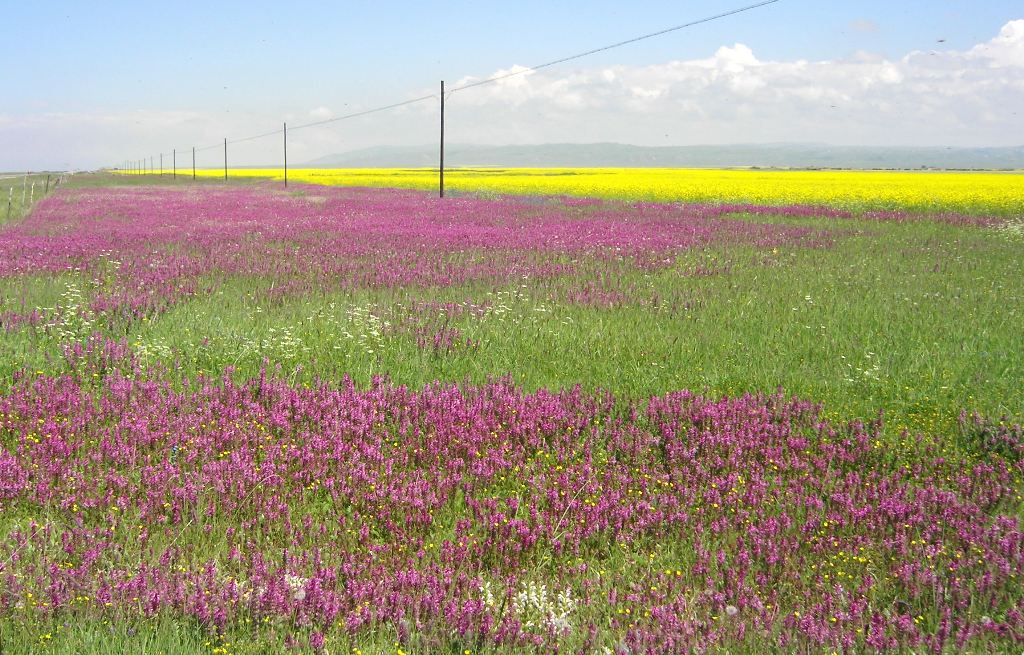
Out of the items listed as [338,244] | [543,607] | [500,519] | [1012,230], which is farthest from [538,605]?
[1012,230]

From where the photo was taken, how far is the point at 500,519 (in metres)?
3.89

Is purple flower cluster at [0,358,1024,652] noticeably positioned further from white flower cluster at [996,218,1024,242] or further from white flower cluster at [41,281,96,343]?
white flower cluster at [996,218,1024,242]

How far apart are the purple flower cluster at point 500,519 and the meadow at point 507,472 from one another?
0.06 feet

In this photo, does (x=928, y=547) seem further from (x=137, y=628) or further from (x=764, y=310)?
(x=764, y=310)

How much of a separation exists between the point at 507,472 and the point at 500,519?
78 centimetres

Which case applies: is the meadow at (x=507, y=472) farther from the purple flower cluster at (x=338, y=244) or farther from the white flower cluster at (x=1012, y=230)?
the white flower cluster at (x=1012, y=230)

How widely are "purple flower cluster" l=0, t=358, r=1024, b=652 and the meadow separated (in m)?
0.02

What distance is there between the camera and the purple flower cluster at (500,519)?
3012mm

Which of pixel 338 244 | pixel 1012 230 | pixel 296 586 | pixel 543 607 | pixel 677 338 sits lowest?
pixel 543 607

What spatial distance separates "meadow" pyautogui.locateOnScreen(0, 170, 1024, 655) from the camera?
9.85 feet

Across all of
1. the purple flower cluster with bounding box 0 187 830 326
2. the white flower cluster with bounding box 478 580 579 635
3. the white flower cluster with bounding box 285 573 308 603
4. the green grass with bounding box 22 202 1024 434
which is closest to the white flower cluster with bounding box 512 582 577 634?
the white flower cluster with bounding box 478 580 579 635

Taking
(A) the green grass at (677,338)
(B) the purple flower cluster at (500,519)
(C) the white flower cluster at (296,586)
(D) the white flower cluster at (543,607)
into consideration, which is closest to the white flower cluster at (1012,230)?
(A) the green grass at (677,338)

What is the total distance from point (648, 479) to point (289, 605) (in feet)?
7.67

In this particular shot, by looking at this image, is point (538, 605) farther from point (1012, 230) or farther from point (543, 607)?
point (1012, 230)
